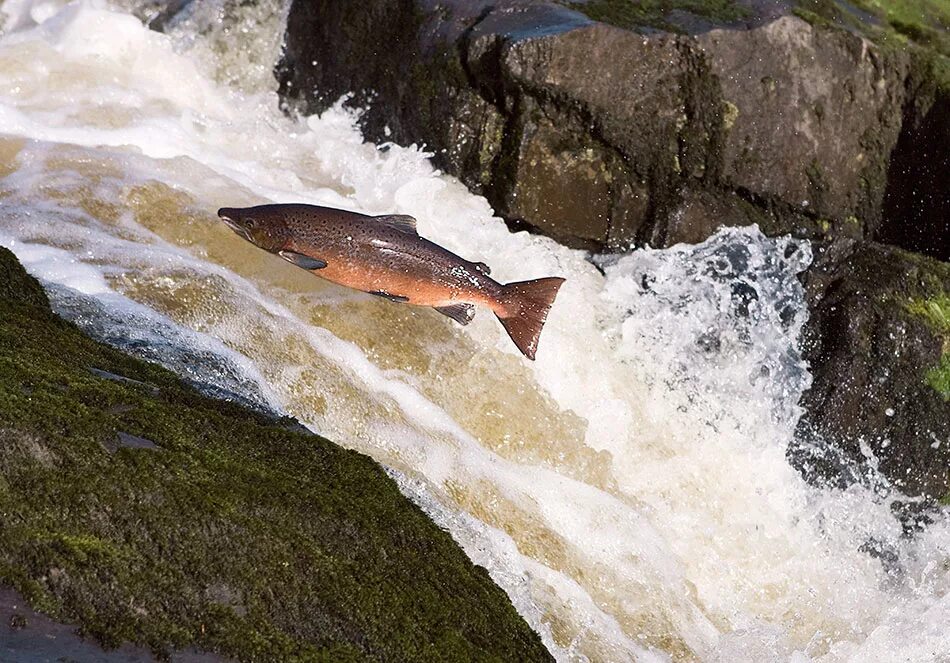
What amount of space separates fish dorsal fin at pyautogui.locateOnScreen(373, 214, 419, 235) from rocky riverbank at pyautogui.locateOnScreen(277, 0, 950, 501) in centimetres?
169

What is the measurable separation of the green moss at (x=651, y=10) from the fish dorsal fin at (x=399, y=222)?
7.23 ft

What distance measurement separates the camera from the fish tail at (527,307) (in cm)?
553

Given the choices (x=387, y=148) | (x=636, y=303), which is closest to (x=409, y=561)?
(x=636, y=303)

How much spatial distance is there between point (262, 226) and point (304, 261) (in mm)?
279

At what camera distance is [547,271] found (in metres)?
6.92

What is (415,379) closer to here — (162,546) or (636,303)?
(636,303)

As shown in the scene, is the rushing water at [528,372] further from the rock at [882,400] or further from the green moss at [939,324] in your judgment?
the green moss at [939,324]

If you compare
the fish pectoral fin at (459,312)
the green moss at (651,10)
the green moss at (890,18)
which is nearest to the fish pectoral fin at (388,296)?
the fish pectoral fin at (459,312)

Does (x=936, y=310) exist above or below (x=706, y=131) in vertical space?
below

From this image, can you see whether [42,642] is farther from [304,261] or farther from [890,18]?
[890,18]

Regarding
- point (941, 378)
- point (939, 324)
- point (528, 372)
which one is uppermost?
point (939, 324)

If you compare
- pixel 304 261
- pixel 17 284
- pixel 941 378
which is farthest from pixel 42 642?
pixel 941 378

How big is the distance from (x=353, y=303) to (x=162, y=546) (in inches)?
115

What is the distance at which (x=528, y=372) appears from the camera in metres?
6.12
